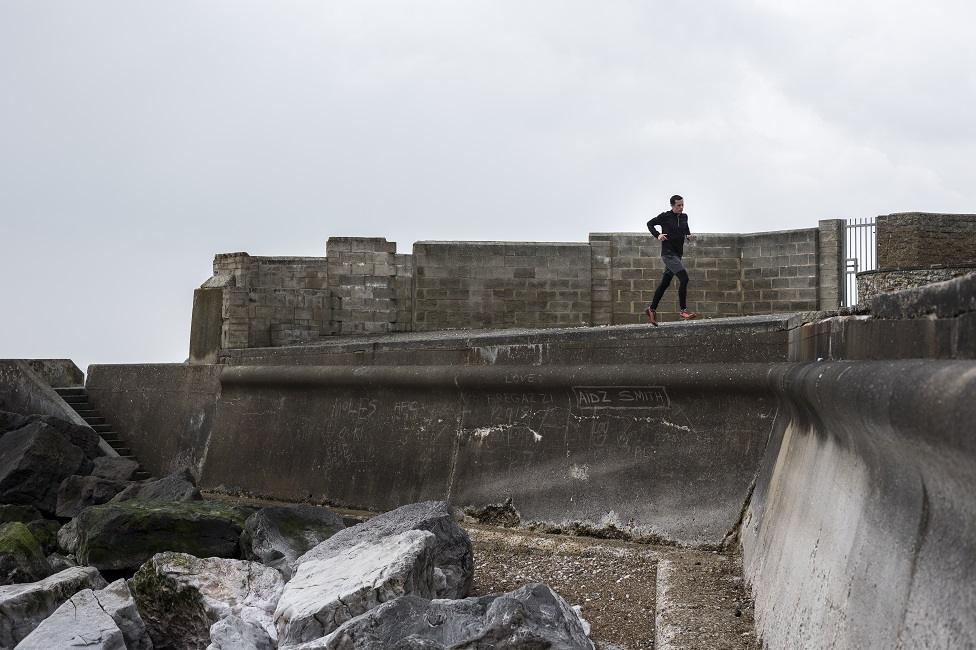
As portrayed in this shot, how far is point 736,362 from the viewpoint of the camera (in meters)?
6.50

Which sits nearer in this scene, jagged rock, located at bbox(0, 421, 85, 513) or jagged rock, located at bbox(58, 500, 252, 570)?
jagged rock, located at bbox(58, 500, 252, 570)

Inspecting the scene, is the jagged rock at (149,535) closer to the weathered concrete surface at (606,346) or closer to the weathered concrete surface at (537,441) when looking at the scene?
the weathered concrete surface at (537,441)

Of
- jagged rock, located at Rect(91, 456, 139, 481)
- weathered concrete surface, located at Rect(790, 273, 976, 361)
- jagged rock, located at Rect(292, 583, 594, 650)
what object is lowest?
jagged rock, located at Rect(91, 456, 139, 481)

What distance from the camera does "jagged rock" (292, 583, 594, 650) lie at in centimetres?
394

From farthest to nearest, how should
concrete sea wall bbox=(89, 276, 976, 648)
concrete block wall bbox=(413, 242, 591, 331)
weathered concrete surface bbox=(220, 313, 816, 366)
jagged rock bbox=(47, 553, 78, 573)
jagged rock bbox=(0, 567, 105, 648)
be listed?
concrete block wall bbox=(413, 242, 591, 331)
jagged rock bbox=(47, 553, 78, 573)
weathered concrete surface bbox=(220, 313, 816, 366)
jagged rock bbox=(0, 567, 105, 648)
concrete sea wall bbox=(89, 276, 976, 648)

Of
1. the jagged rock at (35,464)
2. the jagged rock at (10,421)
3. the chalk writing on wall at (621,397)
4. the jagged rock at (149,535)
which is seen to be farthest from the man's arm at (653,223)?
the jagged rock at (10,421)

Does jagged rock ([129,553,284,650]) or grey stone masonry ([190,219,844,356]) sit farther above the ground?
grey stone masonry ([190,219,844,356])

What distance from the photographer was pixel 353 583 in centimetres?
483

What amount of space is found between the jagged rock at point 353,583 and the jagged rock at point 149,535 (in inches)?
72.7

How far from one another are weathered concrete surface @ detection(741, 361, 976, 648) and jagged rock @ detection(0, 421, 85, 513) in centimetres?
780

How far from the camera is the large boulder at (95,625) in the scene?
5148 mm

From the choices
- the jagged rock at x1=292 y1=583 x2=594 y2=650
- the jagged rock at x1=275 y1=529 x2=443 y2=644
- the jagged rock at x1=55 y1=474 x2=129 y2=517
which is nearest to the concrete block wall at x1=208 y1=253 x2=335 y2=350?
the jagged rock at x1=55 y1=474 x2=129 y2=517

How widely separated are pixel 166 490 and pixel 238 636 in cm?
454

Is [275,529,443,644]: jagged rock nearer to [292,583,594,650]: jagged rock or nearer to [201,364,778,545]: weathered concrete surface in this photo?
[292,583,594,650]: jagged rock
